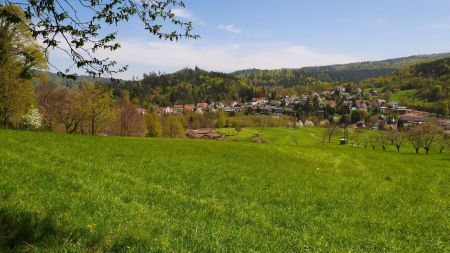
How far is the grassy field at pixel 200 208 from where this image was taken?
8562 millimetres

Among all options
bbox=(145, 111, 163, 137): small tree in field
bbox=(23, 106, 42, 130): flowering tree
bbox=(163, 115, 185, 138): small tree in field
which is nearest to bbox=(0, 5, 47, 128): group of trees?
bbox=(23, 106, 42, 130): flowering tree

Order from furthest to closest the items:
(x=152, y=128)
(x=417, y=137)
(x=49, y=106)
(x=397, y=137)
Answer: (x=152, y=128), (x=397, y=137), (x=417, y=137), (x=49, y=106)

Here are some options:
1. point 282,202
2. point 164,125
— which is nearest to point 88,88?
point 282,202

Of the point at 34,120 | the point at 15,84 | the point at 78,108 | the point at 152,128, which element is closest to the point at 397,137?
the point at 152,128

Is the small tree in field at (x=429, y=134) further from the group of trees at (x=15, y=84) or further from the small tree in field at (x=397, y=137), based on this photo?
the group of trees at (x=15, y=84)

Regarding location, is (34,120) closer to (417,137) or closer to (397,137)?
(417,137)

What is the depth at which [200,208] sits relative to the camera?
13.3m

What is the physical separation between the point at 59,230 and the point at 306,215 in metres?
9.17

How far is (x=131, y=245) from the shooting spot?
8023 mm

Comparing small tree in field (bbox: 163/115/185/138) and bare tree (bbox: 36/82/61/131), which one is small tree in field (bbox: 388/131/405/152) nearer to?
small tree in field (bbox: 163/115/185/138)

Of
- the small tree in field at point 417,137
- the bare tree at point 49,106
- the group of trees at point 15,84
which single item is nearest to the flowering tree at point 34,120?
the bare tree at point 49,106

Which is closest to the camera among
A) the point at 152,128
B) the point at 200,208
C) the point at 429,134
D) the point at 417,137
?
the point at 200,208

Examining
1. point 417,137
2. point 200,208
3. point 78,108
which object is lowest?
point 417,137

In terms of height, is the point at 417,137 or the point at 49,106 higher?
the point at 49,106
